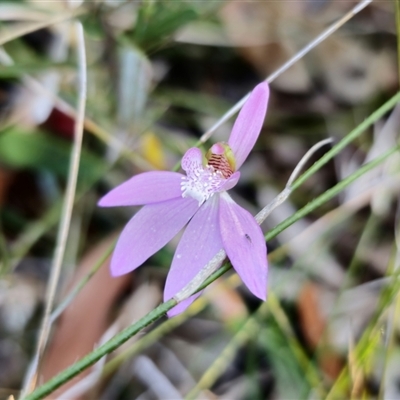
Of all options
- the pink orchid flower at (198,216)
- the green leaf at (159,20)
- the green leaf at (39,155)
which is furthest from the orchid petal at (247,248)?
the green leaf at (39,155)

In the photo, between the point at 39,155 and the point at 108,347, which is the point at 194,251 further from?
the point at 39,155

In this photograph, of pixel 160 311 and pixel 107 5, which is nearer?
pixel 160 311

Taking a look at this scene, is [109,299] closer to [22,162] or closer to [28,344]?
[28,344]

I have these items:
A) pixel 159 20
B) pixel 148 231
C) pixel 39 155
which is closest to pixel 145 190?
pixel 148 231

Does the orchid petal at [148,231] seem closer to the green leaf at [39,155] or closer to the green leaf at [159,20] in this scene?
the green leaf at [159,20]

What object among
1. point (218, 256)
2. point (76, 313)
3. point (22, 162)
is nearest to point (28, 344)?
point (76, 313)

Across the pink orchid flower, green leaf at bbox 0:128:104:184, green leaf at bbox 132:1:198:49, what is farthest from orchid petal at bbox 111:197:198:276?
green leaf at bbox 0:128:104:184

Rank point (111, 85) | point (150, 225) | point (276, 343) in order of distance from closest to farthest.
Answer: point (150, 225) → point (276, 343) → point (111, 85)
